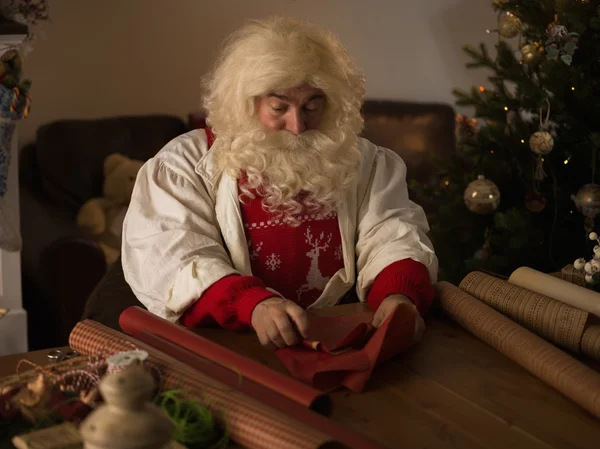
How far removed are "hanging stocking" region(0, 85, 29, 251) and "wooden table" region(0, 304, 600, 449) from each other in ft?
4.48

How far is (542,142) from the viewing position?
3010mm

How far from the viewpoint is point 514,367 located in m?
1.53

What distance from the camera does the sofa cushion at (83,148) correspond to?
11.7 feet

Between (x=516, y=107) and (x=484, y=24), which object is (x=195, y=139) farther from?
(x=484, y=24)

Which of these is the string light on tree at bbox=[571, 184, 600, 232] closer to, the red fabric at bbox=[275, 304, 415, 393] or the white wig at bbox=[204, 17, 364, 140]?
the white wig at bbox=[204, 17, 364, 140]

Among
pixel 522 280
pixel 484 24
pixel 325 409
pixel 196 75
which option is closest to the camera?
pixel 325 409

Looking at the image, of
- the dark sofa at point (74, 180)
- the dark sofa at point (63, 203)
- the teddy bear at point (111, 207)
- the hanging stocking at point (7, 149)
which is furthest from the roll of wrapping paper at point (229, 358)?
the teddy bear at point (111, 207)

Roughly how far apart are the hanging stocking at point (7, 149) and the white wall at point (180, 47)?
0.99 metres

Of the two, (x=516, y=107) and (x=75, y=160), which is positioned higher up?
(x=516, y=107)

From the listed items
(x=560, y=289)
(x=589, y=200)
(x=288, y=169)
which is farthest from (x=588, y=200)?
(x=288, y=169)

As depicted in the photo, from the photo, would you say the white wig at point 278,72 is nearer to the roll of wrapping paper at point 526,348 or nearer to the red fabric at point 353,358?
the roll of wrapping paper at point 526,348

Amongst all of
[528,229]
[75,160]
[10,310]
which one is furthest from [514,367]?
[75,160]

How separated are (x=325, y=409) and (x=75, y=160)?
2587 mm

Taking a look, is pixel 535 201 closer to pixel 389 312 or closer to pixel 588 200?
pixel 588 200
